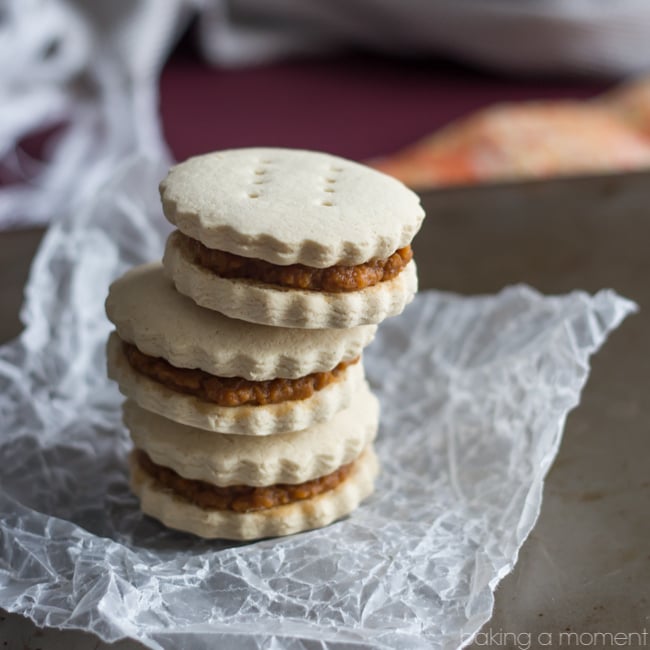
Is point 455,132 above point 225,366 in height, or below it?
below

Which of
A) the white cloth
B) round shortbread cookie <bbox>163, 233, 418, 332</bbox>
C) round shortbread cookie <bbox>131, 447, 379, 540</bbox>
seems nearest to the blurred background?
the white cloth

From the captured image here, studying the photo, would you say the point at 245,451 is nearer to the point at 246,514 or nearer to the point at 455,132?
the point at 246,514

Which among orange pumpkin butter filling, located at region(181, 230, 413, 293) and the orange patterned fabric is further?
the orange patterned fabric

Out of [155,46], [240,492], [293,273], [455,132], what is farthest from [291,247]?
[455,132]

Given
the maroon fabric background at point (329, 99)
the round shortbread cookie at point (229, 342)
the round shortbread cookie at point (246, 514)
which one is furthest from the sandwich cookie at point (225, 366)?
the maroon fabric background at point (329, 99)

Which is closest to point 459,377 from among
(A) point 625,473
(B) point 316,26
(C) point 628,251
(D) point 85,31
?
(A) point 625,473

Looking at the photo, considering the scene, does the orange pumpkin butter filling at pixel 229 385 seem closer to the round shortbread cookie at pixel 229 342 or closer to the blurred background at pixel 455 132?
the round shortbread cookie at pixel 229 342

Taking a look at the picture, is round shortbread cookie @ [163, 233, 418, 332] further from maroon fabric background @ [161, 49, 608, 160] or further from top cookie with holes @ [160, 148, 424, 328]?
maroon fabric background @ [161, 49, 608, 160]
